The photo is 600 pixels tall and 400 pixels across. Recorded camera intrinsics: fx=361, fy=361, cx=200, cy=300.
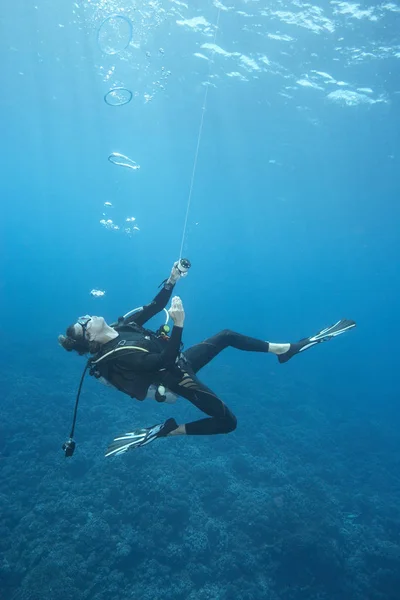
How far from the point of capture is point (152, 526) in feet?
32.6

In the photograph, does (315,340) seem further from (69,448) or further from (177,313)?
(69,448)

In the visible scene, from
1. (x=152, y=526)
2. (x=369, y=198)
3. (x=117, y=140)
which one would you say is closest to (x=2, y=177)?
(x=117, y=140)

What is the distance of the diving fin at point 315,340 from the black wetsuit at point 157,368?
1.61 m

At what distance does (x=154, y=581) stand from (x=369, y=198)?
1556 inches

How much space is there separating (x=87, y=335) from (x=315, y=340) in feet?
13.5

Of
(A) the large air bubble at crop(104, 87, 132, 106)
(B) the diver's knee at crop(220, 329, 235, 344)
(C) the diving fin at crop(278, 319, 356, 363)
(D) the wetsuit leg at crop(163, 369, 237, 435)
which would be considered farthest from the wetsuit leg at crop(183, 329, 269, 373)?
(A) the large air bubble at crop(104, 87, 132, 106)

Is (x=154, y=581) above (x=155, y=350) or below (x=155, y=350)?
below

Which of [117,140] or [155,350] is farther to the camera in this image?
Answer: [117,140]

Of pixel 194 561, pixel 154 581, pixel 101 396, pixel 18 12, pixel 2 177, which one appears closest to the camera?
pixel 154 581

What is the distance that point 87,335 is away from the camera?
483 centimetres

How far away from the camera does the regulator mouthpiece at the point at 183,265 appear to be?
580cm

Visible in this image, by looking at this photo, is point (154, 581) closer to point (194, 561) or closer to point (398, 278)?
point (194, 561)

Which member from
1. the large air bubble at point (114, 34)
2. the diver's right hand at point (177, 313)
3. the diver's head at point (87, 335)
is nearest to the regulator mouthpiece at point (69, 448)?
the diver's head at point (87, 335)

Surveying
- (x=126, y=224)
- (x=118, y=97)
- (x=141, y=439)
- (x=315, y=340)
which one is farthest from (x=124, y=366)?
(x=126, y=224)
